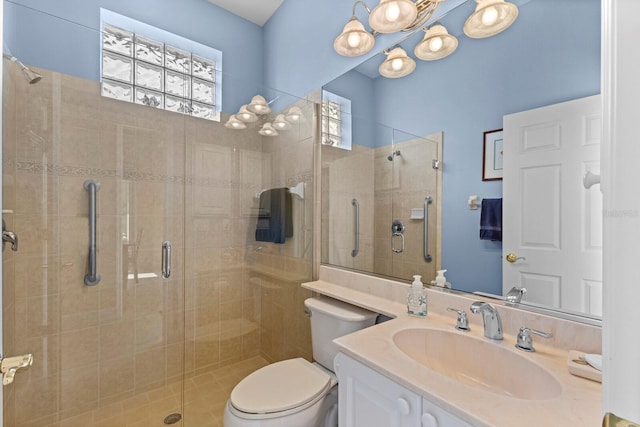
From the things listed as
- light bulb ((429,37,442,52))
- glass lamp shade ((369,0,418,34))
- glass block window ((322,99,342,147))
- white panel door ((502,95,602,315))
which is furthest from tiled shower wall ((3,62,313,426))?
white panel door ((502,95,602,315))

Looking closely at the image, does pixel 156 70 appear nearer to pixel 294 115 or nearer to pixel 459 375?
pixel 294 115

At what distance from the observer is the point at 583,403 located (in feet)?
2.17


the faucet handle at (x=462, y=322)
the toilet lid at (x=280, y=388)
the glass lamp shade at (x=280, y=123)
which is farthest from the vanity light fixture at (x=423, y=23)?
the toilet lid at (x=280, y=388)

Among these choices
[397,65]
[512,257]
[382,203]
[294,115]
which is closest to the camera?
[512,257]

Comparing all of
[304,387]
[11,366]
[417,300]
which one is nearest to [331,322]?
[304,387]

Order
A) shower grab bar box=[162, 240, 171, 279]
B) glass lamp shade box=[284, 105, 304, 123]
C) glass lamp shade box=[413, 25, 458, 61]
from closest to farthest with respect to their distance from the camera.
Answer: glass lamp shade box=[413, 25, 458, 61], shower grab bar box=[162, 240, 171, 279], glass lamp shade box=[284, 105, 304, 123]

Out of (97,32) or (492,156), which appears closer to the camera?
(492,156)

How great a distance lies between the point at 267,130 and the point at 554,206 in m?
1.73

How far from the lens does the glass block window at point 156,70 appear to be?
1.96m

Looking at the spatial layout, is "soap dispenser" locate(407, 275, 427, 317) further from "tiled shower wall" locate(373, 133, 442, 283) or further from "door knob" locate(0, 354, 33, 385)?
"door knob" locate(0, 354, 33, 385)

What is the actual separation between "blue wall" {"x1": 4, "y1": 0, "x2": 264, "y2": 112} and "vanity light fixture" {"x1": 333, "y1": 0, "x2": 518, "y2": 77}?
91 cm

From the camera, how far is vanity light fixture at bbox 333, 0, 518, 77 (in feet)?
3.62

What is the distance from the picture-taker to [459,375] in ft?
3.32

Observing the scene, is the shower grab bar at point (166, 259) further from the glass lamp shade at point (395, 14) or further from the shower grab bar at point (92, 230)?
the glass lamp shade at point (395, 14)
